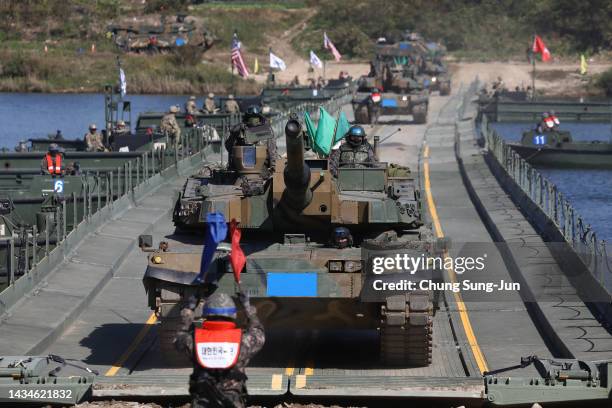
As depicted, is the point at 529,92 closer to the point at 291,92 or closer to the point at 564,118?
the point at 564,118

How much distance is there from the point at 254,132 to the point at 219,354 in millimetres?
12173

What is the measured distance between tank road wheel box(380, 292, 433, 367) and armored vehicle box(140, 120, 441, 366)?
0.04 feet

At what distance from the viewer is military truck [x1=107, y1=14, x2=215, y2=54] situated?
10469cm

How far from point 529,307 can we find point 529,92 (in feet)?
217

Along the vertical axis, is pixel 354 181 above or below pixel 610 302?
above

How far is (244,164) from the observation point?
937 inches

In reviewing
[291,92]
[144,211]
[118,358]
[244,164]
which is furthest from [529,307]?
[291,92]

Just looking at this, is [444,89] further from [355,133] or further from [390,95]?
[355,133]

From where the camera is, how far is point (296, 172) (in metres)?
19.3

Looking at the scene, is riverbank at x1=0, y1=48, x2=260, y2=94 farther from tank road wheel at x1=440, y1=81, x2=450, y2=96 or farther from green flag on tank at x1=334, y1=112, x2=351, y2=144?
green flag on tank at x1=334, y1=112, x2=351, y2=144

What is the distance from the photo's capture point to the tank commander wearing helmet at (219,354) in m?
13.5

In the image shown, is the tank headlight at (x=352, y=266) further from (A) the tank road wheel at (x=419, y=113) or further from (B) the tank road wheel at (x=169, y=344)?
(A) the tank road wheel at (x=419, y=113)

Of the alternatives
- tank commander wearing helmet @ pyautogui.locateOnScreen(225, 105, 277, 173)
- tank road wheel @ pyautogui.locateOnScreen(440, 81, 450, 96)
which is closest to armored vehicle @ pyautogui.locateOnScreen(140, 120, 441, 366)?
tank commander wearing helmet @ pyautogui.locateOnScreen(225, 105, 277, 173)

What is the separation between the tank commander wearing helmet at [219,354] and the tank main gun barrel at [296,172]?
4177mm
